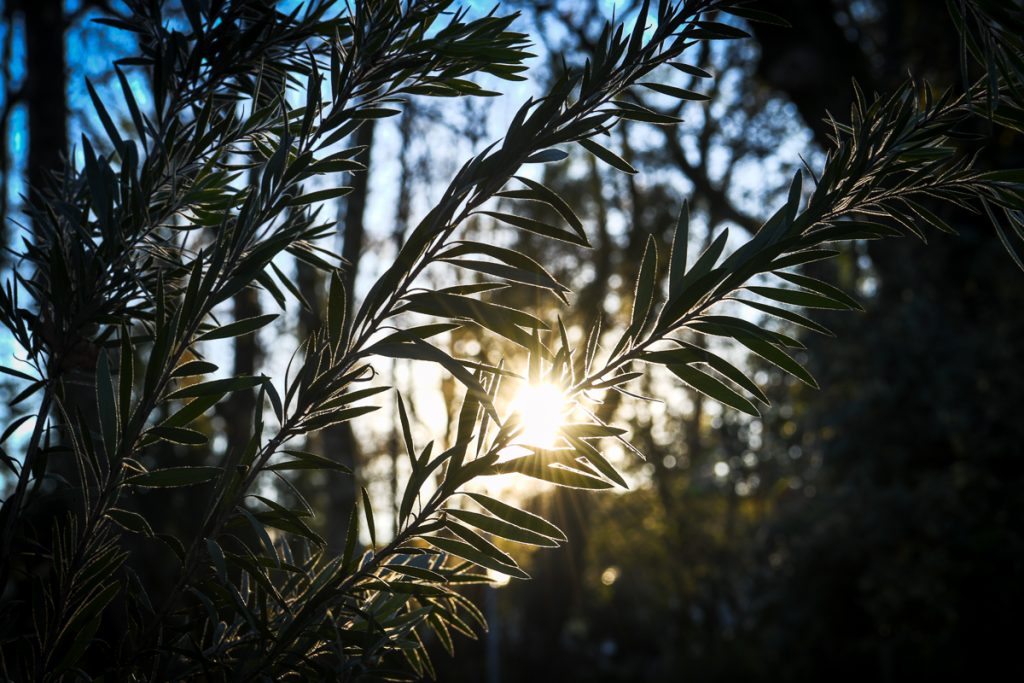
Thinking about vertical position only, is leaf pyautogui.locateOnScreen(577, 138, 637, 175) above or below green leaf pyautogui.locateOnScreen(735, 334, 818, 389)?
above

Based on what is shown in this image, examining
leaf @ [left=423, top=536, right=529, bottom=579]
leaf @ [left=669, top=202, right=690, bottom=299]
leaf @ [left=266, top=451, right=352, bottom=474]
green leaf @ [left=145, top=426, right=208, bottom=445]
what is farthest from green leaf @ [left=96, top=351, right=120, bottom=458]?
leaf @ [left=669, top=202, right=690, bottom=299]

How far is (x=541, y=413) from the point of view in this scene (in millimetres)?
899

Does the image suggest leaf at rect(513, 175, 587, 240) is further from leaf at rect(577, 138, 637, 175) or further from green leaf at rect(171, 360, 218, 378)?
green leaf at rect(171, 360, 218, 378)

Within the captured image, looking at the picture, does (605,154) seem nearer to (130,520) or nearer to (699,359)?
(699,359)

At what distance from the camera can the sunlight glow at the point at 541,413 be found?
90 centimetres

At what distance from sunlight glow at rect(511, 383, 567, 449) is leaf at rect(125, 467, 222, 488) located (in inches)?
13.9

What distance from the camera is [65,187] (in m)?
1.18

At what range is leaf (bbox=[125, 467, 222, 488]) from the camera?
2.91ft

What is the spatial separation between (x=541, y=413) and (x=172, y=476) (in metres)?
0.44

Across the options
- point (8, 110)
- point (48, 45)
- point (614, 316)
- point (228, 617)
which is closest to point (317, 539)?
point (228, 617)

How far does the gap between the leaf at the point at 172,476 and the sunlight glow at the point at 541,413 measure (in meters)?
0.35

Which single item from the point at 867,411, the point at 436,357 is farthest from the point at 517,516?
the point at 867,411

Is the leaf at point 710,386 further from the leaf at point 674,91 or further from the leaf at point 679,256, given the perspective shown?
the leaf at point 674,91

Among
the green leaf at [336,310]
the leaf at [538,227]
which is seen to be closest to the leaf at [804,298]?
the leaf at [538,227]
